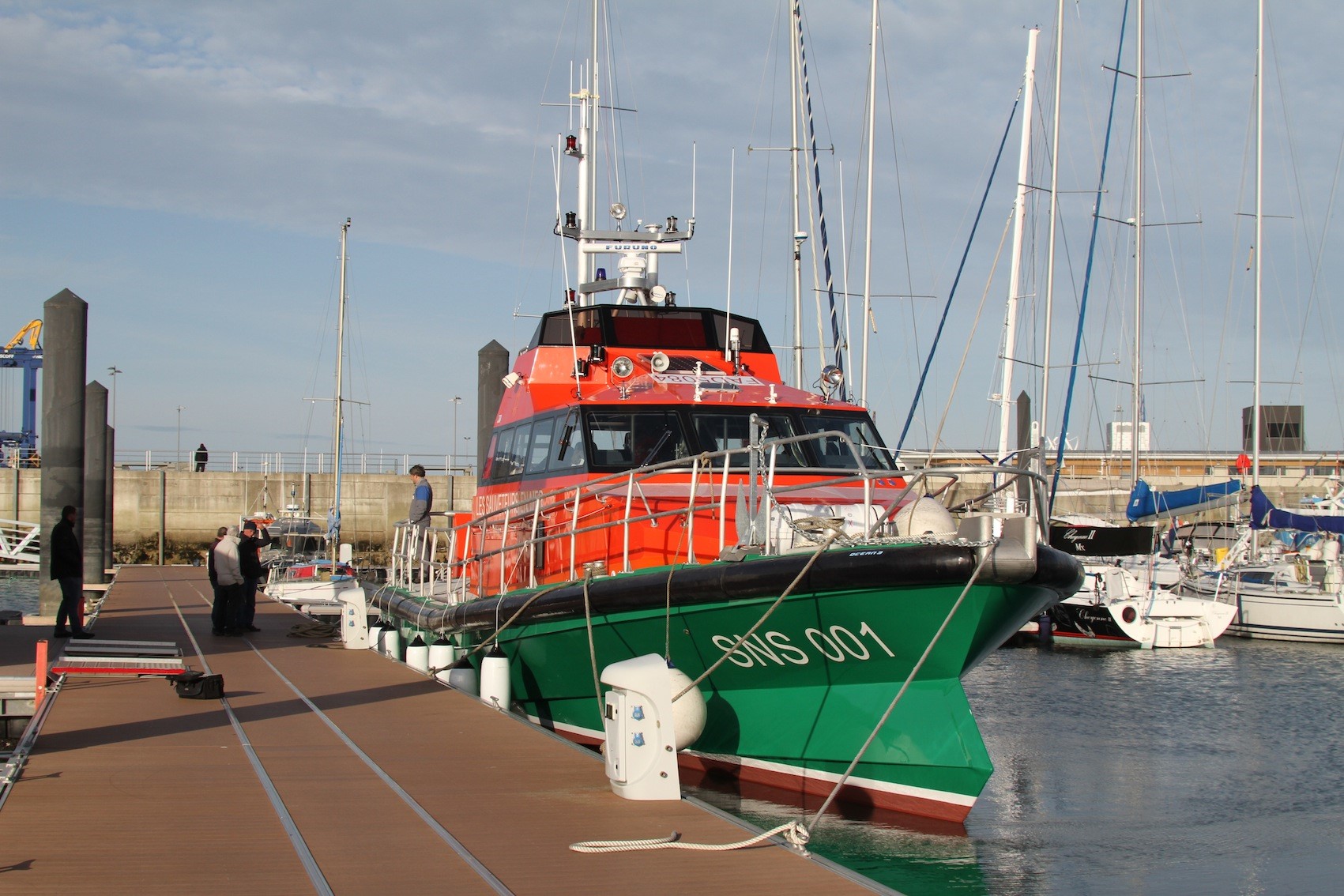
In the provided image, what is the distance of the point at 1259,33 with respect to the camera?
79.3 ft

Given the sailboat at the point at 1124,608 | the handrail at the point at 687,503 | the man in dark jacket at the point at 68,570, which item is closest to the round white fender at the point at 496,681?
the handrail at the point at 687,503

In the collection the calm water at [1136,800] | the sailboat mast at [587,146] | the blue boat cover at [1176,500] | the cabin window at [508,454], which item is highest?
the sailboat mast at [587,146]

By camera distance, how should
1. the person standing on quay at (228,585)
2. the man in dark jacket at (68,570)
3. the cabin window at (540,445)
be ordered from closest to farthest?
1. the cabin window at (540,445)
2. the man in dark jacket at (68,570)
3. the person standing on quay at (228,585)

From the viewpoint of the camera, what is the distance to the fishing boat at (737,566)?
22.2 feet

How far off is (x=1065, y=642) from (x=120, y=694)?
1565 cm

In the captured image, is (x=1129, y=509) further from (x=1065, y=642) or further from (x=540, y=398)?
(x=540, y=398)

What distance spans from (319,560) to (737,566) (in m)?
21.2

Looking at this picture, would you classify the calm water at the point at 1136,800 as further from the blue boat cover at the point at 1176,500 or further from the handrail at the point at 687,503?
the blue boat cover at the point at 1176,500

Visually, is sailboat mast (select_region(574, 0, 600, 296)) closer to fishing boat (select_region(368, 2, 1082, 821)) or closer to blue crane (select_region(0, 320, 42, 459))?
fishing boat (select_region(368, 2, 1082, 821))

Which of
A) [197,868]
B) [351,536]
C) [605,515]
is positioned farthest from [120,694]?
[351,536]

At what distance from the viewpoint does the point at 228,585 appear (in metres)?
13.2

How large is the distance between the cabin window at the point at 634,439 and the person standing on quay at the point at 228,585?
5490mm

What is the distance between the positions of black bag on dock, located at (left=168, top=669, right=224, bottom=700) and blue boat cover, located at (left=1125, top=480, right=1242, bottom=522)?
688 inches

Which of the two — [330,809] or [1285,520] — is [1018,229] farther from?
[330,809]
